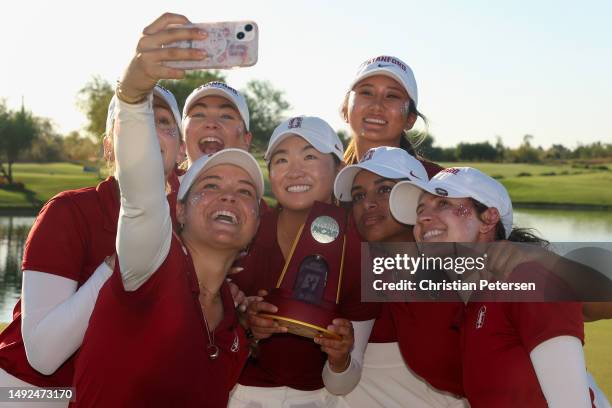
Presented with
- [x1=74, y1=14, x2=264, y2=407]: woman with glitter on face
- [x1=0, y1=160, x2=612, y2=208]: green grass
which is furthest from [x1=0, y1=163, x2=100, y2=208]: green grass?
[x1=74, y1=14, x2=264, y2=407]: woman with glitter on face

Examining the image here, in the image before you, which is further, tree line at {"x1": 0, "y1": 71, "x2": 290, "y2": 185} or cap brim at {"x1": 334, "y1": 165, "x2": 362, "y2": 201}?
tree line at {"x1": 0, "y1": 71, "x2": 290, "y2": 185}

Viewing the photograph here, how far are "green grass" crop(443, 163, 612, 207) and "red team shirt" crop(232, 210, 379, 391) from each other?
65648 mm

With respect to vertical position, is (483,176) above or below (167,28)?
below

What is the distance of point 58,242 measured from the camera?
10.9ft

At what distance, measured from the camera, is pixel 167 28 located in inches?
99.2

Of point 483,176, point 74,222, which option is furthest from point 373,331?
point 74,222

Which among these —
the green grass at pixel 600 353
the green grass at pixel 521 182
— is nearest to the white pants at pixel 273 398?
the green grass at pixel 600 353

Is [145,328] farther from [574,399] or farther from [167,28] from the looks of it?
[574,399]

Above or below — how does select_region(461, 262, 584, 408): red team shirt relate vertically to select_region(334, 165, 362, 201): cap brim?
below

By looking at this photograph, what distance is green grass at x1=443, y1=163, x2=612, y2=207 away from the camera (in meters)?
71.8

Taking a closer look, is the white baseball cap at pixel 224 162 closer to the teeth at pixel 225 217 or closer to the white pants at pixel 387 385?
the teeth at pixel 225 217

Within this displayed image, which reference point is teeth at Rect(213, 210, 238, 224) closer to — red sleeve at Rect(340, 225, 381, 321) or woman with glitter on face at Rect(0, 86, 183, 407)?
woman with glitter on face at Rect(0, 86, 183, 407)

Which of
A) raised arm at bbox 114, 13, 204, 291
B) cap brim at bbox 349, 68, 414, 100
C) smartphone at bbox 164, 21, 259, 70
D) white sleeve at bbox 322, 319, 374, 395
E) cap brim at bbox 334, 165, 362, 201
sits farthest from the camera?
cap brim at bbox 349, 68, 414, 100

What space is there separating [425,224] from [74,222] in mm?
1697
